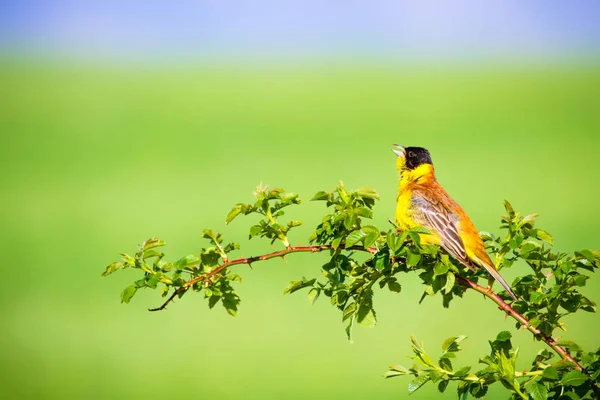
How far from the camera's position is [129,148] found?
42.8 feet

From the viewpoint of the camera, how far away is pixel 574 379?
1.45 meters

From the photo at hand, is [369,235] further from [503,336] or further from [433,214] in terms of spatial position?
[433,214]

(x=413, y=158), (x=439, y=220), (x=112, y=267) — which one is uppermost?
(x=413, y=158)

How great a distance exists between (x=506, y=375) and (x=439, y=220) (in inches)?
47.1

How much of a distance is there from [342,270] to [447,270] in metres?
0.23

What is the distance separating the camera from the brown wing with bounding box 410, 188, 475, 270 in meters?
2.46

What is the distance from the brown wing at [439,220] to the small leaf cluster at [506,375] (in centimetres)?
81

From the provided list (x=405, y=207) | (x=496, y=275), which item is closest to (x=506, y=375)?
(x=496, y=275)

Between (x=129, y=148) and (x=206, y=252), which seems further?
(x=129, y=148)

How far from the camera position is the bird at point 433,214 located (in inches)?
98.0

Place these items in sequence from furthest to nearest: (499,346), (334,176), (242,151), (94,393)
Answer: (242,151)
(334,176)
(94,393)
(499,346)

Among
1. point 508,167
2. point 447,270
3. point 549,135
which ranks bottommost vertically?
point 447,270

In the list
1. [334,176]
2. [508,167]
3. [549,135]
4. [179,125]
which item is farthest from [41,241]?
[549,135]

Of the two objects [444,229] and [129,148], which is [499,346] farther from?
[129,148]
